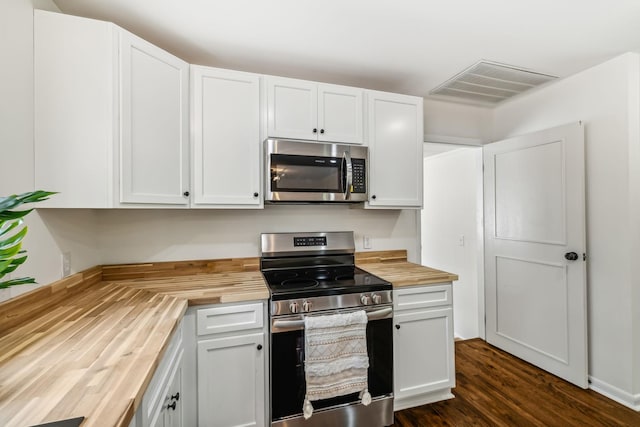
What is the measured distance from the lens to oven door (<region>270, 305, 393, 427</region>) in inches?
64.9

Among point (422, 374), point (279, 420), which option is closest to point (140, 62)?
point (279, 420)

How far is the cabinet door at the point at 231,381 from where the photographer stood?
1.57 meters

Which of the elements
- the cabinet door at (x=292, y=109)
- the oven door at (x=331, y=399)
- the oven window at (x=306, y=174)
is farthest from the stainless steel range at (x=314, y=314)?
the cabinet door at (x=292, y=109)

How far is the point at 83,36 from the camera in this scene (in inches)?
56.0

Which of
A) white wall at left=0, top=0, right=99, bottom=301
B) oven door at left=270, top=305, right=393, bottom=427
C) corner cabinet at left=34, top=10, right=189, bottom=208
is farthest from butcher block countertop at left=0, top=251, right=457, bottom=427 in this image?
corner cabinet at left=34, top=10, right=189, bottom=208

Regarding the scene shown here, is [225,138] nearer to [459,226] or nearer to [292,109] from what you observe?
[292,109]

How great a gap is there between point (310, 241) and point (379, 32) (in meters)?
A: 1.48

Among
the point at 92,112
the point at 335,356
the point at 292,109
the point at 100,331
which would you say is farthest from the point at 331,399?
the point at 92,112

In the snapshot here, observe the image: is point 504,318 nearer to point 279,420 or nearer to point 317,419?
point 317,419

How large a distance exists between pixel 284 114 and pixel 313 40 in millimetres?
484

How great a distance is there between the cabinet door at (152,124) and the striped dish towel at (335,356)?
3.72 feet

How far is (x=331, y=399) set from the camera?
1.75 meters

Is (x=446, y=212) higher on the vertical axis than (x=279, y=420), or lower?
higher

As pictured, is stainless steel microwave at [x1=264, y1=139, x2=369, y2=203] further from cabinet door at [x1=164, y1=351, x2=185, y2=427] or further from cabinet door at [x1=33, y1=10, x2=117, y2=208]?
cabinet door at [x1=164, y1=351, x2=185, y2=427]
